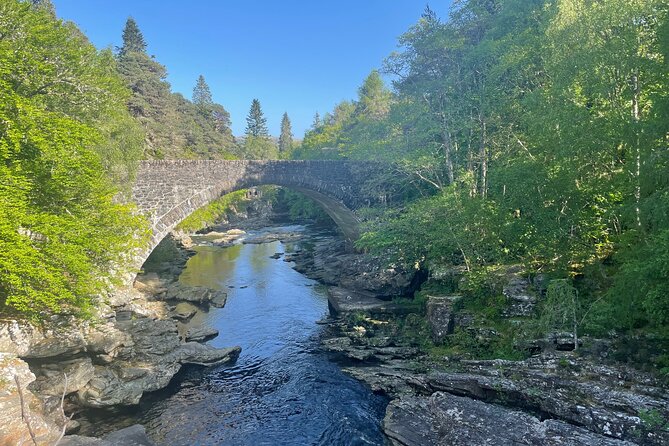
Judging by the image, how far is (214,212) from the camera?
218 ft

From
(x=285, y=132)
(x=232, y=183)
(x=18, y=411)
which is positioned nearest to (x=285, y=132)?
(x=285, y=132)

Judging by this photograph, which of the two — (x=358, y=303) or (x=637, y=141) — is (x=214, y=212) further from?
(x=637, y=141)

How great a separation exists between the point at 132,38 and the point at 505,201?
6412cm

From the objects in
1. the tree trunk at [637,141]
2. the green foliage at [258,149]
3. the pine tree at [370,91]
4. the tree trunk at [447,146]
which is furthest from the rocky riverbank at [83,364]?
the green foliage at [258,149]

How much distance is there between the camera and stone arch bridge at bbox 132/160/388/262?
87.9ft

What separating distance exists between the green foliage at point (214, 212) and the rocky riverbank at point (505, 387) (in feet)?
117

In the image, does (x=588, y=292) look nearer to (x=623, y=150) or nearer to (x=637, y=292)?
(x=637, y=292)

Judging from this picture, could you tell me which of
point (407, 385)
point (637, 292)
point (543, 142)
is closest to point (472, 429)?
point (407, 385)

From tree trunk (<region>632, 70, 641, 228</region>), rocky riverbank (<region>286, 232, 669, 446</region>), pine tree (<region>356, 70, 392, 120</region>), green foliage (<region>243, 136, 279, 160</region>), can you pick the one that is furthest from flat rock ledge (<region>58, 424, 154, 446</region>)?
green foliage (<region>243, 136, 279, 160</region>)

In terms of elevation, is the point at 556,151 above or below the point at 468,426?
above

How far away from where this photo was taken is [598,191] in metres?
13.7

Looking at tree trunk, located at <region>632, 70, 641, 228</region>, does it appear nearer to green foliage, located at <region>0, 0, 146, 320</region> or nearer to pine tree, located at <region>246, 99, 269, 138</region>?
green foliage, located at <region>0, 0, 146, 320</region>

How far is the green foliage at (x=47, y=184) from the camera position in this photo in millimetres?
12680

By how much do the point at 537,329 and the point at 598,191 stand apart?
514 cm
